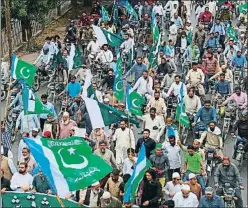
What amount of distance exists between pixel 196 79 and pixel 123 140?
4780 millimetres

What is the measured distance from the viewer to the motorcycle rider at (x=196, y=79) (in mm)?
19234

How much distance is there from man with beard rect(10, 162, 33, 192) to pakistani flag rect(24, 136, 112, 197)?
4.99ft

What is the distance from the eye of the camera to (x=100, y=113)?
14.2m

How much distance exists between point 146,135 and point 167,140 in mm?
437

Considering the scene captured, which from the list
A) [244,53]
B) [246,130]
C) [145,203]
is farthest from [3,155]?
[244,53]

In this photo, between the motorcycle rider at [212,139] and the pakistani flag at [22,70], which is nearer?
the motorcycle rider at [212,139]

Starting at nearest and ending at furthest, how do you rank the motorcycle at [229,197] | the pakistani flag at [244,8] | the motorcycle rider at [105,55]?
the motorcycle at [229,197] < the motorcycle rider at [105,55] < the pakistani flag at [244,8]

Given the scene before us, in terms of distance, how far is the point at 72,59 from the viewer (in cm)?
1922

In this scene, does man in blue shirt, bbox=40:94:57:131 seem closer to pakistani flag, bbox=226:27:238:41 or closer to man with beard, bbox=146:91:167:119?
man with beard, bbox=146:91:167:119

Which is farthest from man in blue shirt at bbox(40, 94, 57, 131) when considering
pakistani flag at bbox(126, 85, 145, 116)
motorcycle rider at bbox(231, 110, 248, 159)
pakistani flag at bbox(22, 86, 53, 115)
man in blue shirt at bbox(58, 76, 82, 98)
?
motorcycle rider at bbox(231, 110, 248, 159)

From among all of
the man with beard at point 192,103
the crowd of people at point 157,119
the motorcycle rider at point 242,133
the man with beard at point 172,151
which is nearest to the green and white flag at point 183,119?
the crowd of people at point 157,119

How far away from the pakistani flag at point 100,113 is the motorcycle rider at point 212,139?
2079 mm

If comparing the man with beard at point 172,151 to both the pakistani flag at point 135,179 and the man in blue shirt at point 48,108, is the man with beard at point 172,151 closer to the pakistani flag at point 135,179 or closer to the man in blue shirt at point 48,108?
the pakistani flag at point 135,179

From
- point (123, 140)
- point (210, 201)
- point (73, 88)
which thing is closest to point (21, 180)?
point (123, 140)
